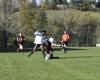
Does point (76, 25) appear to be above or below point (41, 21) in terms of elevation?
below

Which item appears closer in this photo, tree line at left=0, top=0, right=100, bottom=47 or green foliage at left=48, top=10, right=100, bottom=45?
tree line at left=0, top=0, right=100, bottom=47

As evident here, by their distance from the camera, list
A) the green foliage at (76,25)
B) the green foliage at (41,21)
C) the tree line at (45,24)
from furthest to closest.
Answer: the green foliage at (41,21), the green foliage at (76,25), the tree line at (45,24)

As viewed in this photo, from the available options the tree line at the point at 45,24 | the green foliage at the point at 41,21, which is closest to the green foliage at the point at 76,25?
the tree line at the point at 45,24

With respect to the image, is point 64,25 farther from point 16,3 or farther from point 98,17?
point 98,17

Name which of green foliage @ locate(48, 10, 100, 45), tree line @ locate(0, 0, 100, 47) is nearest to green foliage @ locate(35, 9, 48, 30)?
tree line @ locate(0, 0, 100, 47)

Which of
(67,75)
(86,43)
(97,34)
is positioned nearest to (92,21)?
(97,34)

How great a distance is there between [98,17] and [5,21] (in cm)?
3697

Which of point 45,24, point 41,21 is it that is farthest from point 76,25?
point 41,21

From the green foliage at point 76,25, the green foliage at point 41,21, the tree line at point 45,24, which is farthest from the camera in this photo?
the green foliage at point 41,21

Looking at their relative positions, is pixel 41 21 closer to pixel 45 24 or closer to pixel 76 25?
→ pixel 45 24

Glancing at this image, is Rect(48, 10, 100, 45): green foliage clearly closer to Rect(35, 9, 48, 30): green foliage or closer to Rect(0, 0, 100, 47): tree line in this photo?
Rect(0, 0, 100, 47): tree line

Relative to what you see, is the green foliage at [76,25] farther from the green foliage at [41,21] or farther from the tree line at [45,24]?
the green foliage at [41,21]

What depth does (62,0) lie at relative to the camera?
150500 millimetres

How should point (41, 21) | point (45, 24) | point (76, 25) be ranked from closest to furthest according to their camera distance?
point (41, 21), point (45, 24), point (76, 25)
